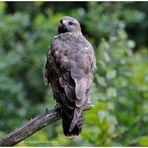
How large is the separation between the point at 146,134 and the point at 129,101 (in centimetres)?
39

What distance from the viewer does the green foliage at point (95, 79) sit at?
7.09 m

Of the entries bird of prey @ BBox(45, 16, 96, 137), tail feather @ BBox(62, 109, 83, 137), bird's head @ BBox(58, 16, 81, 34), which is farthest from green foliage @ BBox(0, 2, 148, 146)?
tail feather @ BBox(62, 109, 83, 137)

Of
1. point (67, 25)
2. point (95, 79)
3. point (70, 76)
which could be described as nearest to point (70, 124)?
point (70, 76)

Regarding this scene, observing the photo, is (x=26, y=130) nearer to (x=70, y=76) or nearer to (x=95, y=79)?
(x=70, y=76)

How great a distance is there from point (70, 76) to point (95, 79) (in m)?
2.84

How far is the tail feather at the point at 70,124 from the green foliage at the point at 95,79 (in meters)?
1.52

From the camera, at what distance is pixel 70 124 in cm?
510

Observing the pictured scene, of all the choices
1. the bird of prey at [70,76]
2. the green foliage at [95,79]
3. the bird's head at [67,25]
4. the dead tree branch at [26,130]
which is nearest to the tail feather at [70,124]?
the bird of prey at [70,76]

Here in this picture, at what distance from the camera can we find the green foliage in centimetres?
709

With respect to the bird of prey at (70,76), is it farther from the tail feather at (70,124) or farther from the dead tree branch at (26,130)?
the dead tree branch at (26,130)

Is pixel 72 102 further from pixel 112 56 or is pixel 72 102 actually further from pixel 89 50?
pixel 112 56

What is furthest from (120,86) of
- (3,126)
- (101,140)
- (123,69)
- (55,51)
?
(55,51)

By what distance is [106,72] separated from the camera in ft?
23.4

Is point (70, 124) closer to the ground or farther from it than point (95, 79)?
farther from it
